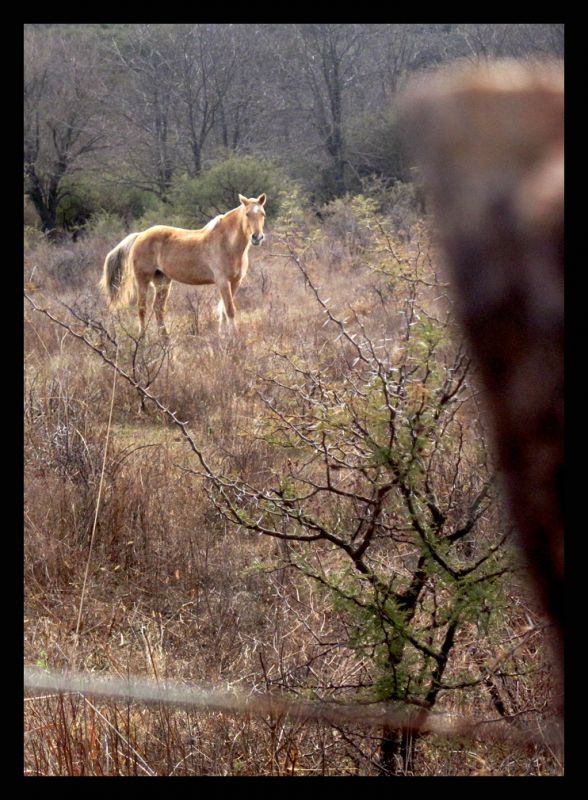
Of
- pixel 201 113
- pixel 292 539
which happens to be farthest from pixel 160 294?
pixel 292 539

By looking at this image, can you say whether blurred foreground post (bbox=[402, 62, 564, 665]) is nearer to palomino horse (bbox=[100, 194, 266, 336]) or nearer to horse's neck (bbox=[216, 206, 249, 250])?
palomino horse (bbox=[100, 194, 266, 336])

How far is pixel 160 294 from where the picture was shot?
8.63 m

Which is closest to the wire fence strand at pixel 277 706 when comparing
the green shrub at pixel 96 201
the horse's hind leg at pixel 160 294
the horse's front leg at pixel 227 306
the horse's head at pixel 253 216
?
the horse's front leg at pixel 227 306

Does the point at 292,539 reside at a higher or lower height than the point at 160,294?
lower

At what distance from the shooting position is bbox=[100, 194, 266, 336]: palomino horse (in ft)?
28.1

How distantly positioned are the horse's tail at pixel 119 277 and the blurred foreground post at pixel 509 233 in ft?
25.6

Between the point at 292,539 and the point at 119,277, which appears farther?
the point at 119,277

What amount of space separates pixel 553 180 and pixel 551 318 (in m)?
0.04

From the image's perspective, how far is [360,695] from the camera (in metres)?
1.96

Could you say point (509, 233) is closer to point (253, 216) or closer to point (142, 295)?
point (253, 216)

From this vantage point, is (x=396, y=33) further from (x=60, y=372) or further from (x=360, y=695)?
(x=360, y=695)

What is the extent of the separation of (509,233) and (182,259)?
9.15 m

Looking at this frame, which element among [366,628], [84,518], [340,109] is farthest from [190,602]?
[340,109]

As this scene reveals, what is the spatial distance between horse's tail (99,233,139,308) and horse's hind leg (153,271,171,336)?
0.94 ft
